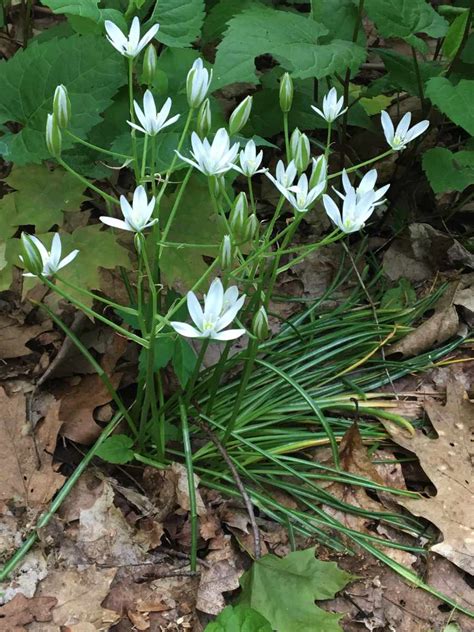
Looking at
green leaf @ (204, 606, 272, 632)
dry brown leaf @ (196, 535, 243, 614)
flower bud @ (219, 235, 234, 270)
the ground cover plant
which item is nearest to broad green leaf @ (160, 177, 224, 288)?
the ground cover plant

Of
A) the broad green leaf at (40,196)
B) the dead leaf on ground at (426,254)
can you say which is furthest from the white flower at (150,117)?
the dead leaf on ground at (426,254)

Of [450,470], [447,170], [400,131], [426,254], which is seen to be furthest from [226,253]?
[426,254]

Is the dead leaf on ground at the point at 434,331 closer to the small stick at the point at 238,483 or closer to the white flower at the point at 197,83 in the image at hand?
the small stick at the point at 238,483

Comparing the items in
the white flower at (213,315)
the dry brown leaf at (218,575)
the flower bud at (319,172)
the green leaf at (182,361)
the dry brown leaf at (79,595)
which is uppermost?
the flower bud at (319,172)

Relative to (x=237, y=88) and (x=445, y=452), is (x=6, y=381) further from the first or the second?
(x=237, y=88)

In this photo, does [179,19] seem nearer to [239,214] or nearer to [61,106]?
[61,106]

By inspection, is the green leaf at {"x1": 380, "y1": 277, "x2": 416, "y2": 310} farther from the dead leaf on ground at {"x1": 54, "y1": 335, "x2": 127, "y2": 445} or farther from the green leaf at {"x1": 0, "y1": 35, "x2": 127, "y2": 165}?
the green leaf at {"x1": 0, "y1": 35, "x2": 127, "y2": 165}
